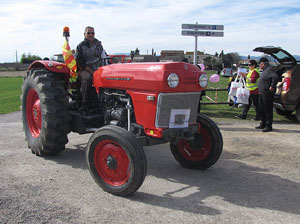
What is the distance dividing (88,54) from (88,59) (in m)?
0.10

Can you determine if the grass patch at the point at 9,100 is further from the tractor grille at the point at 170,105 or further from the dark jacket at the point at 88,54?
the tractor grille at the point at 170,105

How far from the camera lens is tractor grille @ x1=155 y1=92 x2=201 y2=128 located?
3775 mm

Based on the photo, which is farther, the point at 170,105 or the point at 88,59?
the point at 88,59

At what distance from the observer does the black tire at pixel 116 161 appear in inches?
136

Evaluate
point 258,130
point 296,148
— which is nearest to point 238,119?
point 258,130

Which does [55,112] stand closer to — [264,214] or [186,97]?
[186,97]

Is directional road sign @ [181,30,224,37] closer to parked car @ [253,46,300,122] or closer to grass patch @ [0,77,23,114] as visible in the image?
parked car @ [253,46,300,122]

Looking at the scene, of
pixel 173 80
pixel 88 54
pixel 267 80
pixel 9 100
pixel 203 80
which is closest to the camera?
pixel 173 80

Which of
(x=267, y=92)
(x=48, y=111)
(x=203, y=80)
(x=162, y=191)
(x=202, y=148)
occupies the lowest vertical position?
(x=162, y=191)

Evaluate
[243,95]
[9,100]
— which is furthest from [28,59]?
[243,95]

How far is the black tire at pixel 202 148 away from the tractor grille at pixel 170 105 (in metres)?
0.59

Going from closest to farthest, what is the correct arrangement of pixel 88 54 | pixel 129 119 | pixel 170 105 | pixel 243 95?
pixel 170 105, pixel 129 119, pixel 88 54, pixel 243 95

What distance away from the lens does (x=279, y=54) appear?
8.88 m

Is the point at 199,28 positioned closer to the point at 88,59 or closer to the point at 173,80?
the point at 88,59
